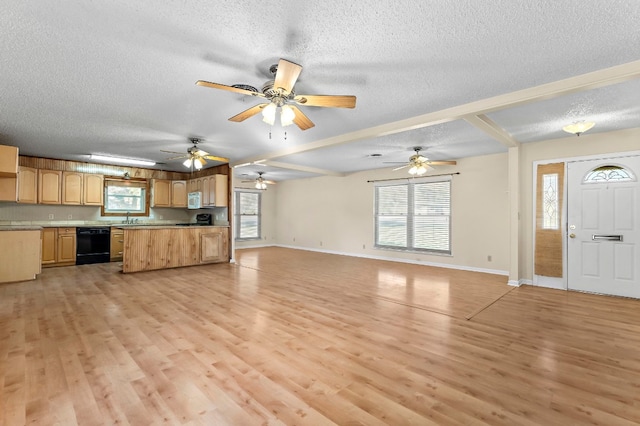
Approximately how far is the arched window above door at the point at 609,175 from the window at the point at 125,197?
989 cm

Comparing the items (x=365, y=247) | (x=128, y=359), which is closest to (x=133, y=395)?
(x=128, y=359)

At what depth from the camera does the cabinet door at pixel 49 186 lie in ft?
21.6

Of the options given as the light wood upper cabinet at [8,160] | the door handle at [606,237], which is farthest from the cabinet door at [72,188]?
the door handle at [606,237]

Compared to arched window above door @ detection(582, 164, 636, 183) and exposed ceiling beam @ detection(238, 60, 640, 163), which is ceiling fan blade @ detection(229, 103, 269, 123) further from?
arched window above door @ detection(582, 164, 636, 183)

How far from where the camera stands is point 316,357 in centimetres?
247

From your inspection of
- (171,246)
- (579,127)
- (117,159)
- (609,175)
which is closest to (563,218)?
(609,175)

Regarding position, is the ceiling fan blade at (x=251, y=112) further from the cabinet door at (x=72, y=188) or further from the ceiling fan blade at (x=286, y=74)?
the cabinet door at (x=72, y=188)

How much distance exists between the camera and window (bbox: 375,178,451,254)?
6.96m

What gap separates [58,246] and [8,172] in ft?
7.47

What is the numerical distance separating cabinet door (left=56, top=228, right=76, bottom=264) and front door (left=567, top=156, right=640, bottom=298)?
1003cm

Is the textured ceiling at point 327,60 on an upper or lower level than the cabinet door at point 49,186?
upper

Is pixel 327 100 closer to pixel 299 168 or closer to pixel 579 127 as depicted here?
pixel 579 127

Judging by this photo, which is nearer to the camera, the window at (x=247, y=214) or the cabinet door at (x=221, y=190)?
the cabinet door at (x=221, y=190)

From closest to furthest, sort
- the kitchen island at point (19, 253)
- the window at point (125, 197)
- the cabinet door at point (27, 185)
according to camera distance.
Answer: the kitchen island at point (19, 253)
the cabinet door at point (27, 185)
the window at point (125, 197)
